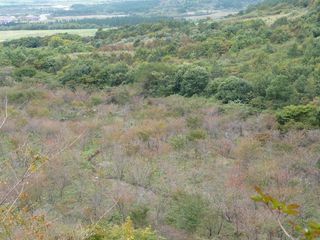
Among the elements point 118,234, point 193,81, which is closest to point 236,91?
point 193,81

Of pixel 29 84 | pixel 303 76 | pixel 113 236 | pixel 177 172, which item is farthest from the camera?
pixel 29 84

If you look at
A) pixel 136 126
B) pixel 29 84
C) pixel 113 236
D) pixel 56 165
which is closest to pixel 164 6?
pixel 29 84

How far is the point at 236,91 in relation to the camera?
31.2m

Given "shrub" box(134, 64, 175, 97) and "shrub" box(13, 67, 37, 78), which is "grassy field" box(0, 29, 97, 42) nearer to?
"shrub" box(13, 67, 37, 78)

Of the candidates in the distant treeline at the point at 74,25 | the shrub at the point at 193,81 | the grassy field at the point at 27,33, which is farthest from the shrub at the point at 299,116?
the distant treeline at the point at 74,25

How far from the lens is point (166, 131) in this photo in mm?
26531

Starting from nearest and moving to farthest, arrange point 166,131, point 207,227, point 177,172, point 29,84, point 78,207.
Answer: point 207,227, point 78,207, point 177,172, point 166,131, point 29,84

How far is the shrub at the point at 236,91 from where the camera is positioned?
3103cm

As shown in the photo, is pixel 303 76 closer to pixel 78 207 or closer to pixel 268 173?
pixel 268 173

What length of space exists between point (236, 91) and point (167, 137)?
7.35m

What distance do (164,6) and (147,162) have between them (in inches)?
3268

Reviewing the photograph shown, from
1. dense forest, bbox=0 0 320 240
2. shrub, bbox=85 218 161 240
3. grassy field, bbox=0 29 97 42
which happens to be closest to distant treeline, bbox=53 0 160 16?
grassy field, bbox=0 29 97 42

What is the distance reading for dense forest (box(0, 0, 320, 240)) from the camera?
50.9ft

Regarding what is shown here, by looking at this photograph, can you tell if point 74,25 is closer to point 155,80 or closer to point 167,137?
point 155,80
